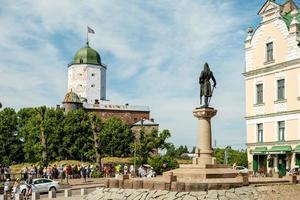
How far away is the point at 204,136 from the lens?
886 inches

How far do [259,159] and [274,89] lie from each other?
22.0ft

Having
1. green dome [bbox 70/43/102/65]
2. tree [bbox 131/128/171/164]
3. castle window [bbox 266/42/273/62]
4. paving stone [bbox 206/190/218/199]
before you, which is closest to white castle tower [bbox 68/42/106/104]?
green dome [bbox 70/43/102/65]

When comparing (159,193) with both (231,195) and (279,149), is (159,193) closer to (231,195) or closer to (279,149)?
(231,195)

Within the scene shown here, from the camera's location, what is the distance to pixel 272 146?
42.8m

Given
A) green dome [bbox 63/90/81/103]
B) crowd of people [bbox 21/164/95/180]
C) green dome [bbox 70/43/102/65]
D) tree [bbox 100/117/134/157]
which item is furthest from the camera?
green dome [bbox 70/43/102/65]

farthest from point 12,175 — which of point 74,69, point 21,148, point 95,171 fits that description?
point 74,69

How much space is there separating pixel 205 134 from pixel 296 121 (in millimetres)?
20503

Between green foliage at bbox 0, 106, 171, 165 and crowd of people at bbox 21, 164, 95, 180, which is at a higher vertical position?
green foliage at bbox 0, 106, 171, 165

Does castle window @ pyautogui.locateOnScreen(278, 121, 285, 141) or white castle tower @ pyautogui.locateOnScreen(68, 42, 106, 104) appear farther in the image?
white castle tower @ pyautogui.locateOnScreen(68, 42, 106, 104)

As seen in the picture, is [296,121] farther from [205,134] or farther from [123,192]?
[123,192]

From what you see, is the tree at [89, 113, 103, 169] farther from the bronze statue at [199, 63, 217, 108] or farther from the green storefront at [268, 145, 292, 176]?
the bronze statue at [199, 63, 217, 108]

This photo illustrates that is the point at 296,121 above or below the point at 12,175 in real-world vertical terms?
above

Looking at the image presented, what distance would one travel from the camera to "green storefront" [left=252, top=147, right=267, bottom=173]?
4372 centimetres

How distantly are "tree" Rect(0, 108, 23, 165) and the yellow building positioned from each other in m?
50.6
